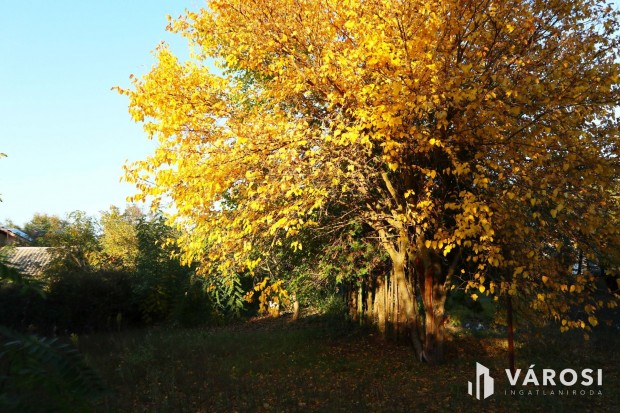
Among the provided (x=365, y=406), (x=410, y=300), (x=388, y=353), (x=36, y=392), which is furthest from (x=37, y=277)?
(x=388, y=353)

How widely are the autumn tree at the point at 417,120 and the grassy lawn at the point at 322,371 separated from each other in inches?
77.9

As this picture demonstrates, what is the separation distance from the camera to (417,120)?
9.27 m

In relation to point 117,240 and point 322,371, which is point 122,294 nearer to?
point 117,240

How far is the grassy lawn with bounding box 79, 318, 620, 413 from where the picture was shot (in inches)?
303

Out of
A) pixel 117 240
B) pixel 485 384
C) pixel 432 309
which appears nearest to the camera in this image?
pixel 485 384

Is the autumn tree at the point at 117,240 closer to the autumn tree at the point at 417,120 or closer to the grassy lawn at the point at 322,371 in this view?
the grassy lawn at the point at 322,371

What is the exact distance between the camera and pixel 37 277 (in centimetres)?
92

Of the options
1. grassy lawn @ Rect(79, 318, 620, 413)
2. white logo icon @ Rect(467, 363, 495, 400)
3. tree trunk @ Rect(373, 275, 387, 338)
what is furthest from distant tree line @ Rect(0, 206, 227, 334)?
white logo icon @ Rect(467, 363, 495, 400)

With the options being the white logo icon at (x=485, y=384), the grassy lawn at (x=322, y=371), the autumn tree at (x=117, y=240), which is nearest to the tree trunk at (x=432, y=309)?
the grassy lawn at (x=322, y=371)

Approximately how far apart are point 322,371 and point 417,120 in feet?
A: 17.6

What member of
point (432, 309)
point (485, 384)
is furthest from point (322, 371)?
point (485, 384)

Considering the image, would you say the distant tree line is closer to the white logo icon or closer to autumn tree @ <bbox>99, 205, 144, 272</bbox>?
autumn tree @ <bbox>99, 205, 144, 272</bbox>

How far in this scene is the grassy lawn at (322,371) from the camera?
769 centimetres

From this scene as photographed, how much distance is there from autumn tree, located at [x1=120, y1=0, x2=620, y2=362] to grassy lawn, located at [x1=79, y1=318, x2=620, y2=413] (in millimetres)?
1978
